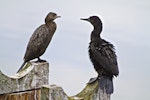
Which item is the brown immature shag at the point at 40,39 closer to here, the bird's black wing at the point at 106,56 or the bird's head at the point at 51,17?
the bird's head at the point at 51,17

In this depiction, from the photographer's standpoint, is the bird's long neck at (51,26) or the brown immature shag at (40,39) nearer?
the brown immature shag at (40,39)

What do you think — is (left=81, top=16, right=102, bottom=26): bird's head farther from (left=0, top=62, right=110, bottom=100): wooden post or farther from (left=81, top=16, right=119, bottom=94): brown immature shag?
(left=0, top=62, right=110, bottom=100): wooden post

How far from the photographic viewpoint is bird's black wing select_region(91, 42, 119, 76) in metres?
5.48

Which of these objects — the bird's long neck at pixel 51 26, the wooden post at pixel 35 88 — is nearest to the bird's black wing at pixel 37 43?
the bird's long neck at pixel 51 26

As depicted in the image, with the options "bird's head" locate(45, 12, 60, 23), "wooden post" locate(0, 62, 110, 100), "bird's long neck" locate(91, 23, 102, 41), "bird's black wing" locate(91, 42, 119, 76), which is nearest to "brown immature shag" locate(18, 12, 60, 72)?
"bird's head" locate(45, 12, 60, 23)

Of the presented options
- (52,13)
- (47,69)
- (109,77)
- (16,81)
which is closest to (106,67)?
(109,77)

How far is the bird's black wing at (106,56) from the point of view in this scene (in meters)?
5.48

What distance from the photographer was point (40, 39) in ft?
24.1

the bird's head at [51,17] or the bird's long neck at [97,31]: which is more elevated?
the bird's head at [51,17]

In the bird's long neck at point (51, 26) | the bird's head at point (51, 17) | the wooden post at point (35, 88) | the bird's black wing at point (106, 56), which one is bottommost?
the wooden post at point (35, 88)

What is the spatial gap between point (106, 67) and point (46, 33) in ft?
7.77

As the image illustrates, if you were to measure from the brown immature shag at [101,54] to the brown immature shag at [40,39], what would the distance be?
1264 mm

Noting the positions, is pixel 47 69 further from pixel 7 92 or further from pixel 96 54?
pixel 96 54

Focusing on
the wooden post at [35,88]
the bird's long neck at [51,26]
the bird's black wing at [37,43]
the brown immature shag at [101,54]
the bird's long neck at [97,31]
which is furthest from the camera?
the bird's long neck at [51,26]
